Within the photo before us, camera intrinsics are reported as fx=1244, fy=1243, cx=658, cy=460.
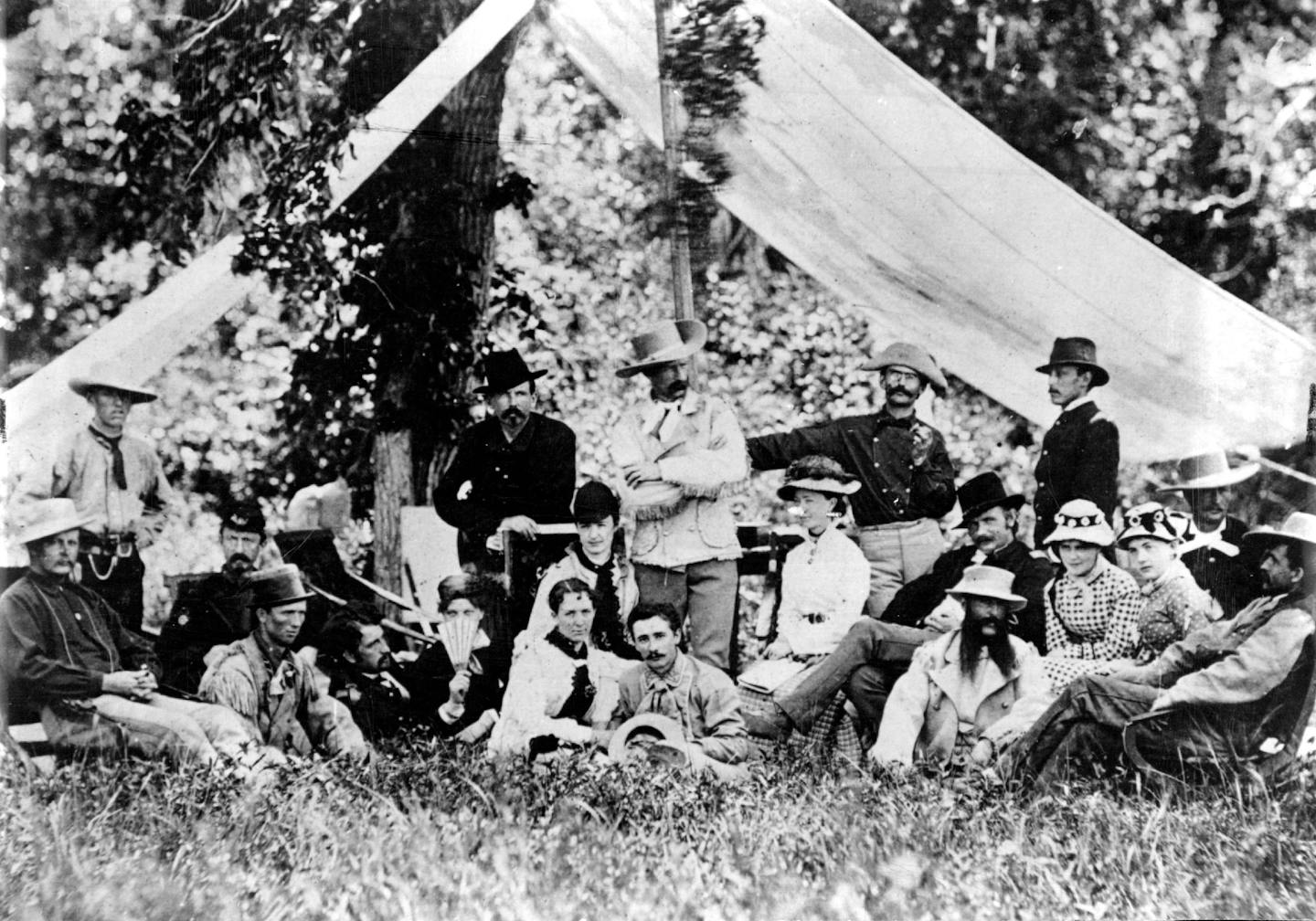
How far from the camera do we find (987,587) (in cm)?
486

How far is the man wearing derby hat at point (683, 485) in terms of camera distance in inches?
190

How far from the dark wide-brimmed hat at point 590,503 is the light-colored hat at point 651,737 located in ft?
2.57

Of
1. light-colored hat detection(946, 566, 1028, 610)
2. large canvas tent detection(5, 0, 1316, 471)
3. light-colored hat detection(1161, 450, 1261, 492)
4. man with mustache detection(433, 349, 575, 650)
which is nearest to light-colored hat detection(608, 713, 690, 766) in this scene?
man with mustache detection(433, 349, 575, 650)

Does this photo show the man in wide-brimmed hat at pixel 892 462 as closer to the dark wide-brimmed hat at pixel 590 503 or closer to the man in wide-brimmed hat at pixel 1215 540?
the dark wide-brimmed hat at pixel 590 503

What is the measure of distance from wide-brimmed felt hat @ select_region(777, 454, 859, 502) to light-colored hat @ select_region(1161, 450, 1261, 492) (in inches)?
50.4

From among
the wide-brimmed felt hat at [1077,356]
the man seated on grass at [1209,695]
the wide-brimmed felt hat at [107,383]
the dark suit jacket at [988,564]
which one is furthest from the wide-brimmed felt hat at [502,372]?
the man seated on grass at [1209,695]

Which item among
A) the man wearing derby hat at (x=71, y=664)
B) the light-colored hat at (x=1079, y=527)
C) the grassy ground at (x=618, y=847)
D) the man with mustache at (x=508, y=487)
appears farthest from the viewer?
the light-colored hat at (x=1079, y=527)

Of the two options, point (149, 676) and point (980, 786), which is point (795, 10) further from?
point (149, 676)

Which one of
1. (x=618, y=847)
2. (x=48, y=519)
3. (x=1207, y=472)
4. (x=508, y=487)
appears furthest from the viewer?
(x=1207, y=472)

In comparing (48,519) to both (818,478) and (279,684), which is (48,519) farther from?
(818,478)

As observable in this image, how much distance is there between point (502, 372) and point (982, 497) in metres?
1.95

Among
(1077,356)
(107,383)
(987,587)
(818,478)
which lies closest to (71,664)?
(107,383)

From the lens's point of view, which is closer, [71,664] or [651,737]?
[71,664]

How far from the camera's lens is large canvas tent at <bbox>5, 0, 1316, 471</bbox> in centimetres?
484
